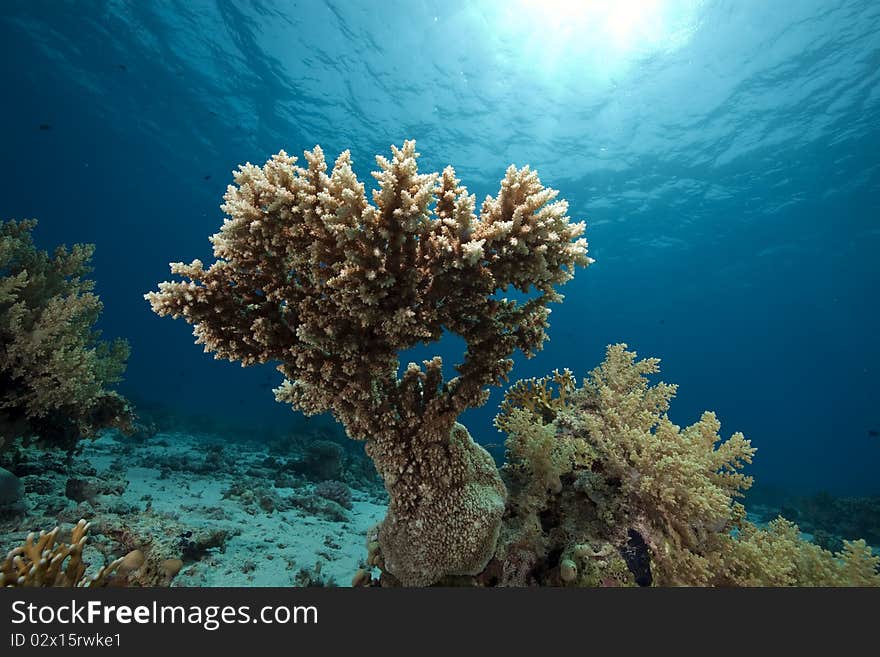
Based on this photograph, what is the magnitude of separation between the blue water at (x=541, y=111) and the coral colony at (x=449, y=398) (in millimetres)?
18623

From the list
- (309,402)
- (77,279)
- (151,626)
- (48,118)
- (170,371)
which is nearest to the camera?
(151,626)

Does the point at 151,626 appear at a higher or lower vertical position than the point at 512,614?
lower

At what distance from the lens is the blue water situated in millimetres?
17766

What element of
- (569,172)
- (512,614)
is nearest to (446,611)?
(512,614)

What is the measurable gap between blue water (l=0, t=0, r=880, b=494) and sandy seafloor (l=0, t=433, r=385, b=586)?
64.5 ft

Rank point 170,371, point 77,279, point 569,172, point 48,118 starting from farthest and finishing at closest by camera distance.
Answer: point 170,371 < point 48,118 < point 569,172 < point 77,279

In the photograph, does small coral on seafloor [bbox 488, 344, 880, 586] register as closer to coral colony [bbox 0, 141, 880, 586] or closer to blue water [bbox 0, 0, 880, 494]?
coral colony [bbox 0, 141, 880, 586]

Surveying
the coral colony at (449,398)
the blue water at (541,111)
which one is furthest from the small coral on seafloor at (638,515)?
the blue water at (541,111)

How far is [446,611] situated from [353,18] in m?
22.9

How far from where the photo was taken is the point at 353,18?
18.2 metres

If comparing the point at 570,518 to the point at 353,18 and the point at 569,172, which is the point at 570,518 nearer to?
the point at 353,18

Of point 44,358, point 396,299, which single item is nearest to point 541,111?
point 396,299

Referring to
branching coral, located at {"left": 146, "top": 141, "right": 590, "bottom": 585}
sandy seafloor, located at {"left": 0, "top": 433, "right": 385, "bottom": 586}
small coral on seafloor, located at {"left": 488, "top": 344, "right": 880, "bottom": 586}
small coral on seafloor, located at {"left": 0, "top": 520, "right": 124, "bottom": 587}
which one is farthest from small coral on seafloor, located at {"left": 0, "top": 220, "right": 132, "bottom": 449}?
small coral on seafloor, located at {"left": 488, "top": 344, "right": 880, "bottom": 586}

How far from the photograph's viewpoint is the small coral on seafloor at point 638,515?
10.7 feet
